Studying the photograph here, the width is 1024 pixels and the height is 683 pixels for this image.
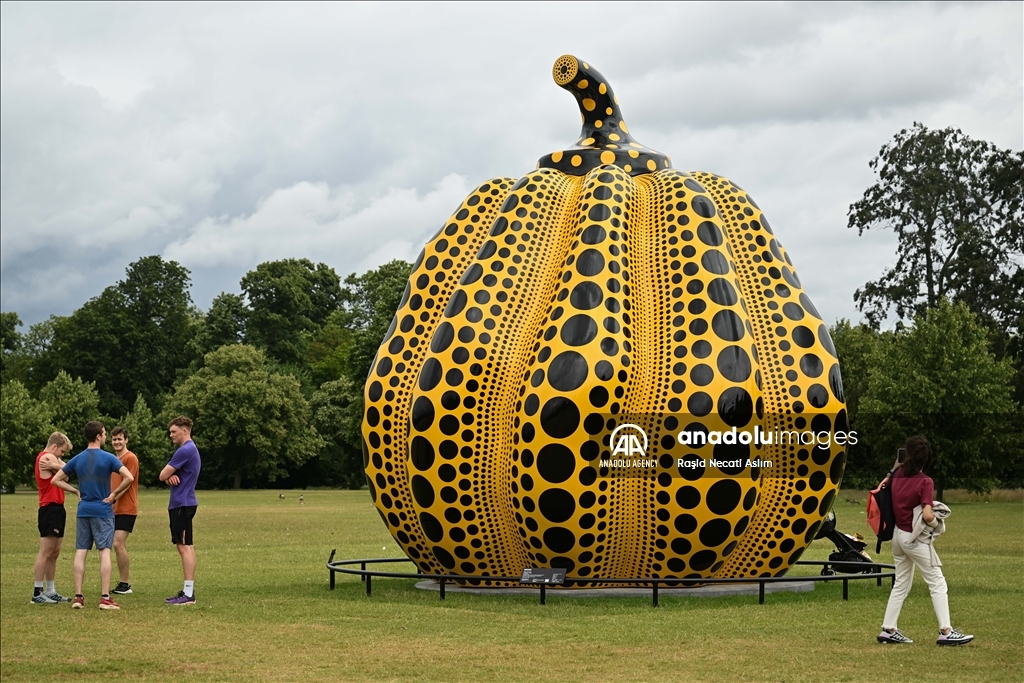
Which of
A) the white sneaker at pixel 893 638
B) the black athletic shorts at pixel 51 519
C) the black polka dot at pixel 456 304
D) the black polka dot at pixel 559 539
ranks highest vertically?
the black polka dot at pixel 456 304

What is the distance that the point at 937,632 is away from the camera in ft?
43.2

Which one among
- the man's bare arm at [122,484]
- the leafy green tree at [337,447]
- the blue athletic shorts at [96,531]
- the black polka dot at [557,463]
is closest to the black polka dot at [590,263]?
the black polka dot at [557,463]

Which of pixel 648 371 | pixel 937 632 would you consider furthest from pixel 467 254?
pixel 937 632

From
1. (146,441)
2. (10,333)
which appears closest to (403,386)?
(146,441)

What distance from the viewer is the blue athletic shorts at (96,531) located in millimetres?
15297

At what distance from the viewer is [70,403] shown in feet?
242

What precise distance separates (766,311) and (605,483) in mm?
3252

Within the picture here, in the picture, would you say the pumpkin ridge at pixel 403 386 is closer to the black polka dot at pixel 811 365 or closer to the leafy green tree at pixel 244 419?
the black polka dot at pixel 811 365

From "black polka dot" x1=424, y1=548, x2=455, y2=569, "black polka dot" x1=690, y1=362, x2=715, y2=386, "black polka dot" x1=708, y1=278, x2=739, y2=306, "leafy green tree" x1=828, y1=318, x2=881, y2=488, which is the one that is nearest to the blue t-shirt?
"black polka dot" x1=424, y1=548, x2=455, y2=569

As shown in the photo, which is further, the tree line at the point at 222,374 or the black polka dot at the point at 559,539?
the tree line at the point at 222,374

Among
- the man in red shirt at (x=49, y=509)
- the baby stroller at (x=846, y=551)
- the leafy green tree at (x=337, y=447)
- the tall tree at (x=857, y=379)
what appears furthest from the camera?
the leafy green tree at (x=337, y=447)

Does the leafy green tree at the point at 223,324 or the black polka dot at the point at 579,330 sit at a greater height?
the leafy green tree at the point at 223,324

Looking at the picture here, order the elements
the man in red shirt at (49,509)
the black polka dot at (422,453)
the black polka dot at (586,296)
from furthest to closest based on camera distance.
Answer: the black polka dot at (422,453) → the black polka dot at (586,296) → the man in red shirt at (49,509)

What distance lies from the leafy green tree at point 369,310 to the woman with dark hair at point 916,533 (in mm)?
13993
